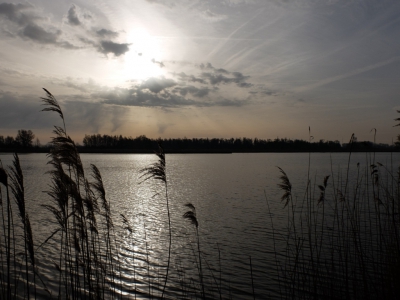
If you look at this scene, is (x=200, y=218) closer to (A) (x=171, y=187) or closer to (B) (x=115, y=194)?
(B) (x=115, y=194)

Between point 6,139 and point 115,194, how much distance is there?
137 m

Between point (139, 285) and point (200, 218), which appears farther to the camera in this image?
point (200, 218)

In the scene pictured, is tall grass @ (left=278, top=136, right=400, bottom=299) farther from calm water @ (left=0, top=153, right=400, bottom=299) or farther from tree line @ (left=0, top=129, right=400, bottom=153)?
tree line @ (left=0, top=129, right=400, bottom=153)

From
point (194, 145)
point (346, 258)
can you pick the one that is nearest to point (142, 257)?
point (346, 258)

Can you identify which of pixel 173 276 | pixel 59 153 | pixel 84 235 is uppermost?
pixel 59 153

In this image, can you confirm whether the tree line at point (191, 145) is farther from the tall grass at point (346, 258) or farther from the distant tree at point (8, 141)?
the tall grass at point (346, 258)

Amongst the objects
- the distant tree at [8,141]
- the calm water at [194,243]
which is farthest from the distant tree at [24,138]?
the calm water at [194,243]

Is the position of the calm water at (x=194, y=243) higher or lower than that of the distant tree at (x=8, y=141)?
lower

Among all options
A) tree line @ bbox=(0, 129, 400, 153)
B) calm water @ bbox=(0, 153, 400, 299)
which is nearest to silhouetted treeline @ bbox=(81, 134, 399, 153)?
tree line @ bbox=(0, 129, 400, 153)

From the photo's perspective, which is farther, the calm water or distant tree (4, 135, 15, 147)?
distant tree (4, 135, 15, 147)

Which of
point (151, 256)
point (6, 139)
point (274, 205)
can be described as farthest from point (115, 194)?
point (6, 139)

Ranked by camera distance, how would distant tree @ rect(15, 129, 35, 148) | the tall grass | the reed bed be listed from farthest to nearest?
distant tree @ rect(15, 129, 35, 148) → the tall grass → the reed bed

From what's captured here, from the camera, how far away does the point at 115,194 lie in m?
26.9

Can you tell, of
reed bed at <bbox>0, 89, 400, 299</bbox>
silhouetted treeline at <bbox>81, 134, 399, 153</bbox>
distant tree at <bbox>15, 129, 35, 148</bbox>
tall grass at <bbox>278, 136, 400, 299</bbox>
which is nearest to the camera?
reed bed at <bbox>0, 89, 400, 299</bbox>
